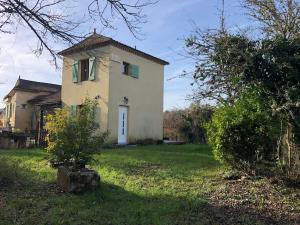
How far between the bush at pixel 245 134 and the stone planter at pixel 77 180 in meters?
2.94

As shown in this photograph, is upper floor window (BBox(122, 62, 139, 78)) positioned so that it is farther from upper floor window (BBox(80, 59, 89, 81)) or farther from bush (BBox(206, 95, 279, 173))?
bush (BBox(206, 95, 279, 173))

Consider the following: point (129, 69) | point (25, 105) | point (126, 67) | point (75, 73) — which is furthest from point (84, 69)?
point (25, 105)

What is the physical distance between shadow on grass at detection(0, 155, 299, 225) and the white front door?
1277 cm

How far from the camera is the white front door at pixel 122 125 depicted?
20469 mm

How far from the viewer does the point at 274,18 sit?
35.2 ft

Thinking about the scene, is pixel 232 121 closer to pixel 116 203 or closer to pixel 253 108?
pixel 253 108

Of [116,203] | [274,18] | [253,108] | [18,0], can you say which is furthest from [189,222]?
[274,18]

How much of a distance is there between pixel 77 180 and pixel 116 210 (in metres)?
Answer: 1.31

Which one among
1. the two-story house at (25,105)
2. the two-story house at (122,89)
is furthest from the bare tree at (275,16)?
the two-story house at (25,105)

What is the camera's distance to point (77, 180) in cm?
741

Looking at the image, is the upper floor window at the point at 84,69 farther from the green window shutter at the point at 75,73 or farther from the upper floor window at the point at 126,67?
the upper floor window at the point at 126,67

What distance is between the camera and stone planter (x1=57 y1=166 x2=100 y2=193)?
7.38m

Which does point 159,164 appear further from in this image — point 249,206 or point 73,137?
point 249,206

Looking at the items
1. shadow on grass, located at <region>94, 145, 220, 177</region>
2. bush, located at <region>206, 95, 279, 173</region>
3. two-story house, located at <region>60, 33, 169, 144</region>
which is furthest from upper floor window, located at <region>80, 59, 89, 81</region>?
bush, located at <region>206, 95, 279, 173</region>
